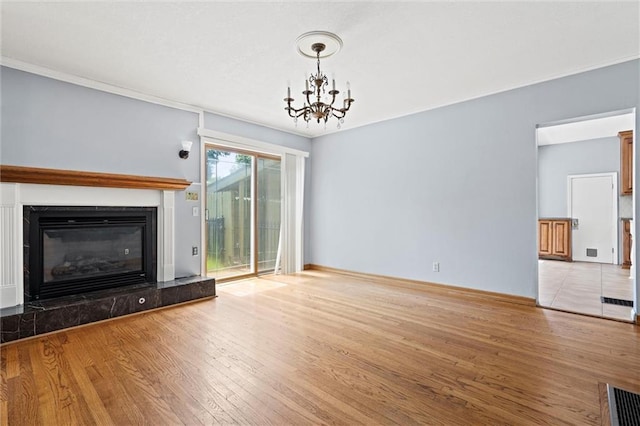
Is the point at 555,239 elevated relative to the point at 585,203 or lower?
lower

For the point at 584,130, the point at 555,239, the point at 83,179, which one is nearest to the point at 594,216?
the point at 555,239

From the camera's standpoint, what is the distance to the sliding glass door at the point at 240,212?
4902 millimetres

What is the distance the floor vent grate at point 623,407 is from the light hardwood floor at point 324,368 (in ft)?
0.25

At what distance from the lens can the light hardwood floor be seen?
70.8 inches

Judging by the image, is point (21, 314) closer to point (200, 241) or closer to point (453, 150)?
point (200, 241)

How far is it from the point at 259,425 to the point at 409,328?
185cm

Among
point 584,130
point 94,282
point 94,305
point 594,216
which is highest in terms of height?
point 584,130

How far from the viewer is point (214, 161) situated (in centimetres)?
491

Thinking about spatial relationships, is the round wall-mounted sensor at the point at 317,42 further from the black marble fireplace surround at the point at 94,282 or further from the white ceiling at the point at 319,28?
the black marble fireplace surround at the point at 94,282

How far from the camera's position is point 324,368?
2297 mm

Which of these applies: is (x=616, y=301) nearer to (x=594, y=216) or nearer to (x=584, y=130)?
(x=584, y=130)

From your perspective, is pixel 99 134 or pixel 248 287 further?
pixel 248 287

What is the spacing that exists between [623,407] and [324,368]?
5.95 feet

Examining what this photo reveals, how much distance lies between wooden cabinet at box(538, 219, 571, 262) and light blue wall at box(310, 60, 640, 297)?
4.63m
